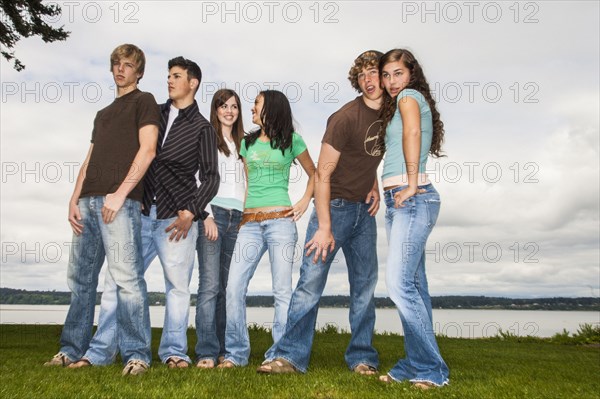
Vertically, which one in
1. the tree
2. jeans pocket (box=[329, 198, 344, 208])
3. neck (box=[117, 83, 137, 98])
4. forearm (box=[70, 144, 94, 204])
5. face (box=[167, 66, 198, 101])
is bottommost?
jeans pocket (box=[329, 198, 344, 208])

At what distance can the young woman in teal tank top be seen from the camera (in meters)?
4.71

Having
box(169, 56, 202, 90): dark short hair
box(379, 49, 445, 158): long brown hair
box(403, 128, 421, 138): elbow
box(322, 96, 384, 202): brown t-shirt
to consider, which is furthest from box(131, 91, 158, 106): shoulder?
box(403, 128, 421, 138): elbow

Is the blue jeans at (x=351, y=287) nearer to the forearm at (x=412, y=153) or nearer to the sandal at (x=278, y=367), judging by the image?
the sandal at (x=278, y=367)

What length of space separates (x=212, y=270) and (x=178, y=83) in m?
Answer: 2.08

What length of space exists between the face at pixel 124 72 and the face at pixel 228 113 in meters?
1.05

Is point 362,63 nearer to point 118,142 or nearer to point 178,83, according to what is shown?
point 178,83

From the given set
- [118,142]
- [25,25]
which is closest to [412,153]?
[118,142]

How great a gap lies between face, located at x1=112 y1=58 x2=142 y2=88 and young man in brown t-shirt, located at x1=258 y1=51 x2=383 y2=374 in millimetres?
2096

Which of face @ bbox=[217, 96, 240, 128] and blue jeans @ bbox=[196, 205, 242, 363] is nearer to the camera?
blue jeans @ bbox=[196, 205, 242, 363]

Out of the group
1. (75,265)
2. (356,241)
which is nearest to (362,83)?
(356,241)

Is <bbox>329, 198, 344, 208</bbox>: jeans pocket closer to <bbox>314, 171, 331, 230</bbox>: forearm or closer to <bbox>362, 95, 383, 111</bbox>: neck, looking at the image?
<bbox>314, 171, 331, 230</bbox>: forearm

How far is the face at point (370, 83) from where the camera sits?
5.57 meters

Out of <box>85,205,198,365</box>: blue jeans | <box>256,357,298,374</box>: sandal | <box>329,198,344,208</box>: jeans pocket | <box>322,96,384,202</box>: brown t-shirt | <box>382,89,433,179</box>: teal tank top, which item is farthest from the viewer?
<box>85,205,198,365</box>: blue jeans

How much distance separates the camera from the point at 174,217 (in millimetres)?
5883
